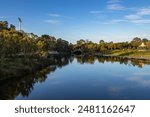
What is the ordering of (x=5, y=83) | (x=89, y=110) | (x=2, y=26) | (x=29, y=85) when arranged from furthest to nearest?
1. (x=2, y=26)
2. (x=29, y=85)
3. (x=5, y=83)
4. (x=89, y=110)

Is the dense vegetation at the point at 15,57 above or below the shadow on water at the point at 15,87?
above

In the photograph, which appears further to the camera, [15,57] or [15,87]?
[15,57]

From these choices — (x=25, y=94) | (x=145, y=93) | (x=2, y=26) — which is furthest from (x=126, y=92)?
(x=2, y=26)

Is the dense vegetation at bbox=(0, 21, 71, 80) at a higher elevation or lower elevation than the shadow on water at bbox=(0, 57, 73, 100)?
higher

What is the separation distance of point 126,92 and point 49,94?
12.1m

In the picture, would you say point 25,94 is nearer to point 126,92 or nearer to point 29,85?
point 29,85

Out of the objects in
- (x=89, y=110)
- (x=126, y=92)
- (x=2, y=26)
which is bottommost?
(x=126, y=92)

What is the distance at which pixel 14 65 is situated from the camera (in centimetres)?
6238

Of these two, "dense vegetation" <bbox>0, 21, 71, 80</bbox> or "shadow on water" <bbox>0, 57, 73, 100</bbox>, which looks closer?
"shadow on water" <bbox>0, 57, 73, 100</bbox>

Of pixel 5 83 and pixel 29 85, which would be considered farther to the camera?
pixel 29 85

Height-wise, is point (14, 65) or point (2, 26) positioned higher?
point (2, 26)

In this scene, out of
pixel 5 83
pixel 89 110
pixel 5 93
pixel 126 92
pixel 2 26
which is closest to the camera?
pixel 89 110

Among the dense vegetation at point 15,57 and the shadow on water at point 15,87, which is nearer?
the shadow on water at point 15,87

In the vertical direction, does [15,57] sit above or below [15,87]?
above
